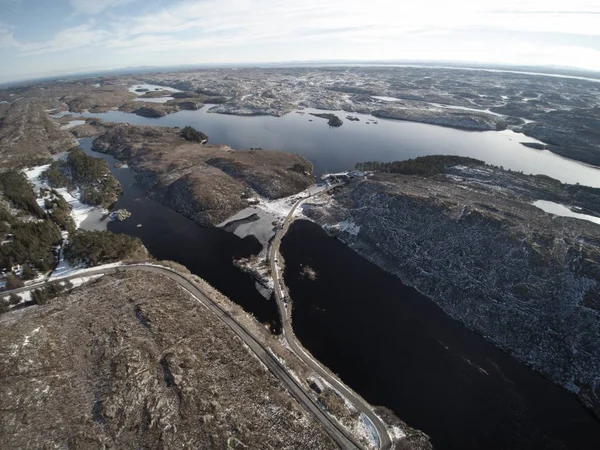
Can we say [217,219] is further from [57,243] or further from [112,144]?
[112,144]

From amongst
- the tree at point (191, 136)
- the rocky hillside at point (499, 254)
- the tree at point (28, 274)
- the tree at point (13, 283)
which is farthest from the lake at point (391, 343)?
the tree at point (191, 136)

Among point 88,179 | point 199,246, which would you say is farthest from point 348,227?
point 88,179

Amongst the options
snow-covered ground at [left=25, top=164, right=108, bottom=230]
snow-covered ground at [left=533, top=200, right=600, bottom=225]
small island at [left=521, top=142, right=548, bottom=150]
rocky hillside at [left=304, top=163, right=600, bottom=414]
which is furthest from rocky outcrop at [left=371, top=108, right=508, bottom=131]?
snow-covered ground at [left=25, top=164, right=108, bottom=230]

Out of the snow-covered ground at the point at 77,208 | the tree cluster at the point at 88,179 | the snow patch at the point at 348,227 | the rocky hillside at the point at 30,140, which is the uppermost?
the rocky hillside at the point at 30,140

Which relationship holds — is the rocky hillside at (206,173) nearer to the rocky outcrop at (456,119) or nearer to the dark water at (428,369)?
the dark water at (428,369)

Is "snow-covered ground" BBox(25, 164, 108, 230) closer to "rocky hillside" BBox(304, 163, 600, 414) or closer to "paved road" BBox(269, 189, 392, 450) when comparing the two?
"paved road" BBox(269, 189, 392, 450)

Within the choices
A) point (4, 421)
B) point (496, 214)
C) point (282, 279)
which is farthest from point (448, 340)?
point (4, 421)
